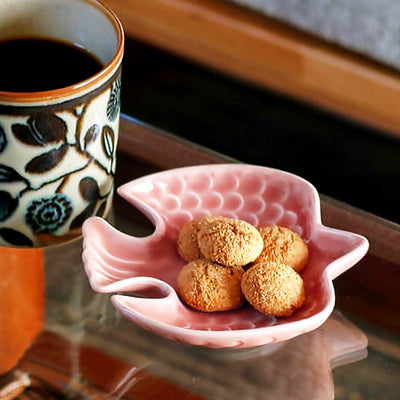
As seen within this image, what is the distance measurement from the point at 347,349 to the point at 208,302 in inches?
5.5

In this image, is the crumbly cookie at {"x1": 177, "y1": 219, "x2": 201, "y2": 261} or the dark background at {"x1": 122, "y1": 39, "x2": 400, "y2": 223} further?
the dark background at {"x1": 122, "y1": 39, "x2": 400, "y2": 223}

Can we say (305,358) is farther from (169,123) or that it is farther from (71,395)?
(169,123)

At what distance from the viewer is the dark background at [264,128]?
4.27 ft

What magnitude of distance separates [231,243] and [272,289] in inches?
2.0

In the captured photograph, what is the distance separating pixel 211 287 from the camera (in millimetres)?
626

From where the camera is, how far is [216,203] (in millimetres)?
729

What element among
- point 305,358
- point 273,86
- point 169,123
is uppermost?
point 305,358

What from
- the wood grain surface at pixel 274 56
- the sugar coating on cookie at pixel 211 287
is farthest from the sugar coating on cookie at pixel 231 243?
the wood grain surface at pixel 274 56

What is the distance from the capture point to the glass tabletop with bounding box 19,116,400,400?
0.65 m

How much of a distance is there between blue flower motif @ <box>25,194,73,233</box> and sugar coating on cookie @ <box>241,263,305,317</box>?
0.16m

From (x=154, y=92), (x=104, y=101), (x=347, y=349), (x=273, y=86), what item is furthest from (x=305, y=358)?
(x=154, y=92)

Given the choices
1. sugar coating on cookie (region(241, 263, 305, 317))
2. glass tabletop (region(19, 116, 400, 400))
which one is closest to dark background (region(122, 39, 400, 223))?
glass tabletop (region(19, 116, 400, 400))

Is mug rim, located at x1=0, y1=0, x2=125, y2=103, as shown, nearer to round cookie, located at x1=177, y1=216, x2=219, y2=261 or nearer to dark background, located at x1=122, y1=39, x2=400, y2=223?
round cookie, located at x1=177, y1=216, x2=219, y2=261

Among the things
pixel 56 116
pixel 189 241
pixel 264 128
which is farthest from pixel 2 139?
pixel 264 128
